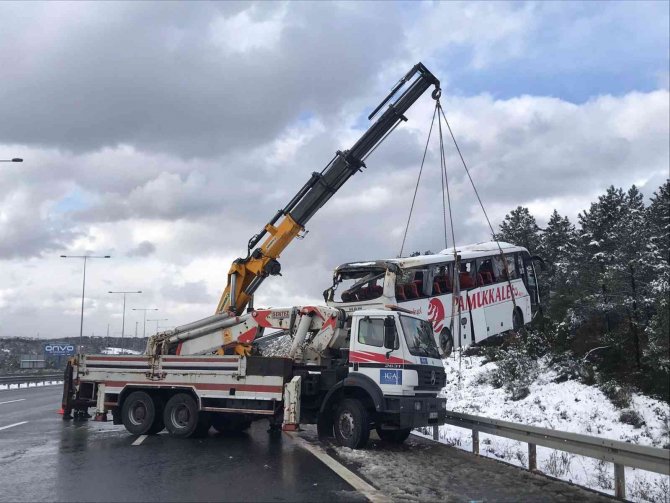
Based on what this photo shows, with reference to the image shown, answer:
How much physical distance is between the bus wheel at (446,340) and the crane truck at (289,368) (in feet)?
21.6

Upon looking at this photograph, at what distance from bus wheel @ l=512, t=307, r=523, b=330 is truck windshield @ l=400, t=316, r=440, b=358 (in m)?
10.9

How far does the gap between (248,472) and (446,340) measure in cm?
1208

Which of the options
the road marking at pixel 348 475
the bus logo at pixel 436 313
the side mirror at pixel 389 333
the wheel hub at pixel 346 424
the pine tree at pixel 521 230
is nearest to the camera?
the road marking at pixel 348 475

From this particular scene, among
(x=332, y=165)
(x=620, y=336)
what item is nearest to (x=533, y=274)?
(x=620, y=336)

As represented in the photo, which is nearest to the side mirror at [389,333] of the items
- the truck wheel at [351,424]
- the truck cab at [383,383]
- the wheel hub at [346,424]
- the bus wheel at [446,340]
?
the truck cab at [383,383]

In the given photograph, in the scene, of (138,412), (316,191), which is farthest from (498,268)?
(138,412)

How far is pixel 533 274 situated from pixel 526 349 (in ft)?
13.8

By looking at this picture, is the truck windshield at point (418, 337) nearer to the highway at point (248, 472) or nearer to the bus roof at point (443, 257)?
the highway at point (248, 472)

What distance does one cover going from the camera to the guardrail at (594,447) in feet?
22.2

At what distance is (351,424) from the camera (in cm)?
1128

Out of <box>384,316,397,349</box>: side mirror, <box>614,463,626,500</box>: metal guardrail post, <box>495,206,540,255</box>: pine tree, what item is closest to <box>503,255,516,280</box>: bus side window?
<box>384,316,397,349</box>: side mirror

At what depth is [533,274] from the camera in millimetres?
24734

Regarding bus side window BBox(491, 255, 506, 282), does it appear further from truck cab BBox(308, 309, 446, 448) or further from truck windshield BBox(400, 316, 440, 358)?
truck cab BBox(308, 309, 446, 448)

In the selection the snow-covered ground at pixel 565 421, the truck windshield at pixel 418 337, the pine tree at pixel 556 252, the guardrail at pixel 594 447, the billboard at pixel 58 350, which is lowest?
the snow-covered ground at pixel 565 421
